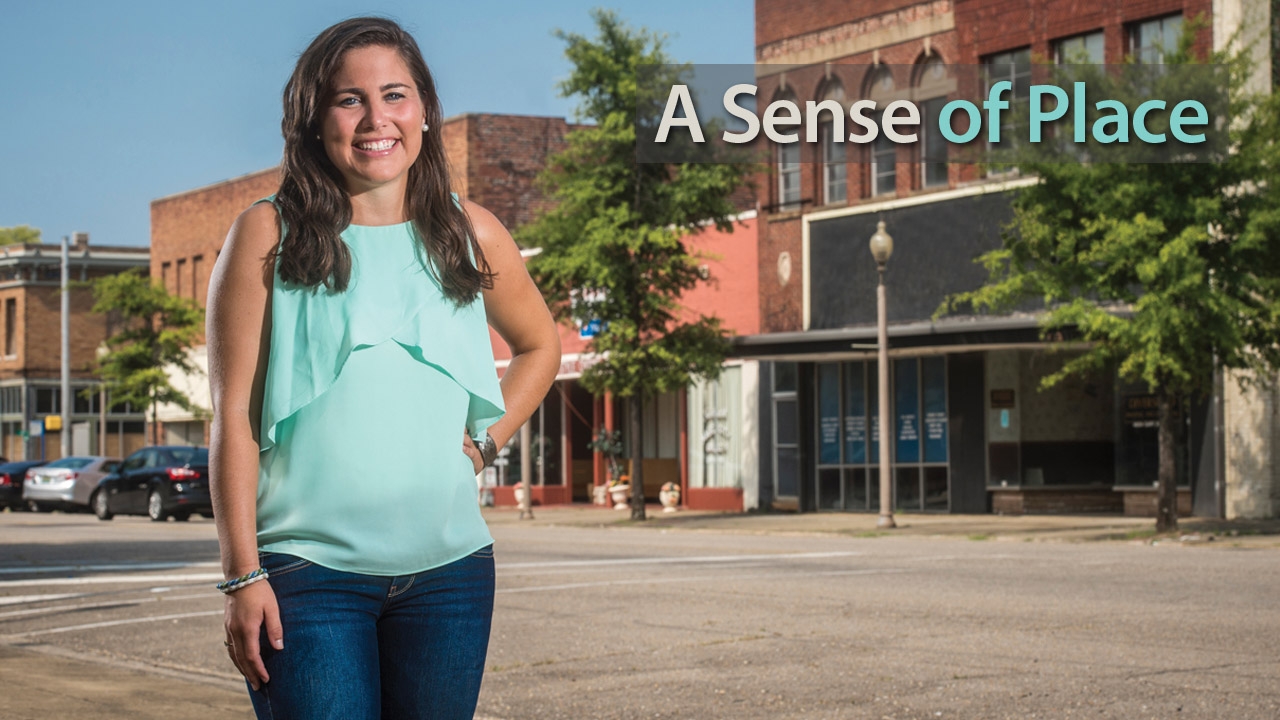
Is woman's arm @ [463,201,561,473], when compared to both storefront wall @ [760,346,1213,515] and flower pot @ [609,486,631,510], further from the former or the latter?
flower pot @ [609,486,631,510]

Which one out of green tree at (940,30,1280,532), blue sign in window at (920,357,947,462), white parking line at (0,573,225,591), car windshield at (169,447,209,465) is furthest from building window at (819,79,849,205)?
white parking line at (0,573,225,591)

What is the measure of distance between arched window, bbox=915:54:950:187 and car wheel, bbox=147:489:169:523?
632 inches

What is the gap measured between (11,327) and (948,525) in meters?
58.1

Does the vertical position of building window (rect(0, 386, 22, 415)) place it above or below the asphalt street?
above

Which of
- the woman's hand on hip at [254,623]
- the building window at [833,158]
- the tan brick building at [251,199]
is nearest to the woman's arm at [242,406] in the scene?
the woman's hand on hip at [254,623]

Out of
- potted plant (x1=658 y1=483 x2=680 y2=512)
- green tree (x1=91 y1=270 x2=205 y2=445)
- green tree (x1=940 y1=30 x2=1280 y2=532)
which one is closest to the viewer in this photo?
green tree (x1=940 y1=30 x2=1280 y2=532)

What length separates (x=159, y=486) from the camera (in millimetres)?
32781

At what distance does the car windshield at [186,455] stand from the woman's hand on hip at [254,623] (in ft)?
103

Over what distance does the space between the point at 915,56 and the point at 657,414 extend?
408 inches

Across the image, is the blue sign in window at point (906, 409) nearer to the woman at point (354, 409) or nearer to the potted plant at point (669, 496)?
the potted plant at point (669, 496)

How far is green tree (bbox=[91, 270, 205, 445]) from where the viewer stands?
45906 millimetres

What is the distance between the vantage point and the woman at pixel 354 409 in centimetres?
287

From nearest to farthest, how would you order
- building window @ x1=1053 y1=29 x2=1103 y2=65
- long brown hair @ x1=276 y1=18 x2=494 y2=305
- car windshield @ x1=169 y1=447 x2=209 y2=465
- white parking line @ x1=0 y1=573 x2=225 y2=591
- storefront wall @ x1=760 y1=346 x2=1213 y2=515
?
long brown hair @ x1=276 y1=18 x2=494 y2=305 → white parking line @ x1=0 y1=573 x2=225 y2=591 → storefront wall @ x1=760 y1=346 x2=1213 y2=515 → building window @ x1=1053 y1=29 x2=1103 y2=65 → car windshield @ x1=169 y1=447 x2=209 y2=465

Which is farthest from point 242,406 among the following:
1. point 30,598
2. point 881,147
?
point 881,147
